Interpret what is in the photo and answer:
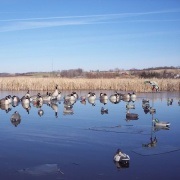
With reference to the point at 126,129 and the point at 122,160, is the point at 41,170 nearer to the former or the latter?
the point at 122,160

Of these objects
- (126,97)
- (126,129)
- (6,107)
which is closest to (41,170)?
(126,129)

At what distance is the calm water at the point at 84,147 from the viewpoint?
980 centimetres

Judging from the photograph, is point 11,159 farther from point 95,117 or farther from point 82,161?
point 95,117

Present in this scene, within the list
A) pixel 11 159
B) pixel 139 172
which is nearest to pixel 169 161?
pixel 139 172

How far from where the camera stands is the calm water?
9.80 m

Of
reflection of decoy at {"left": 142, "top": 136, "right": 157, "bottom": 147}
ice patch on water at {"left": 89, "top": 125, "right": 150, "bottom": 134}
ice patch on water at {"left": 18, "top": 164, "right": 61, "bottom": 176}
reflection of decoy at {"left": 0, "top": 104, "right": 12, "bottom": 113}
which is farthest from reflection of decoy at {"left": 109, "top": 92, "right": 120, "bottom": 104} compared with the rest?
ice patch on water at {"left": 18, "top": 164, "right": 61, "bottom": 176}

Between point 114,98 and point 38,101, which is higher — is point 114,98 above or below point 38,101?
above

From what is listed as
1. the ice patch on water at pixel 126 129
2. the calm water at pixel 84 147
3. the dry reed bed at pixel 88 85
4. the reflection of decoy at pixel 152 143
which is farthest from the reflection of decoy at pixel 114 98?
the reflection of decoy at pixel 152 143

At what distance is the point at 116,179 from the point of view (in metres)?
9.26

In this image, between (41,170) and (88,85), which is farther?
(88,85)

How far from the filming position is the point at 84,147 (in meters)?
12.7

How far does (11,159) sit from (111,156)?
322 centimetres

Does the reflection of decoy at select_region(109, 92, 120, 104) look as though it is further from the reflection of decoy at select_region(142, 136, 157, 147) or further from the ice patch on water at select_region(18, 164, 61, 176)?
the ice patch on water at select_region(18, 164, 61, 176)

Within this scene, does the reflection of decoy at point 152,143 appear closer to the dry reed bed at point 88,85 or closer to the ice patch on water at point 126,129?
the ice patch on water at point 126,129
